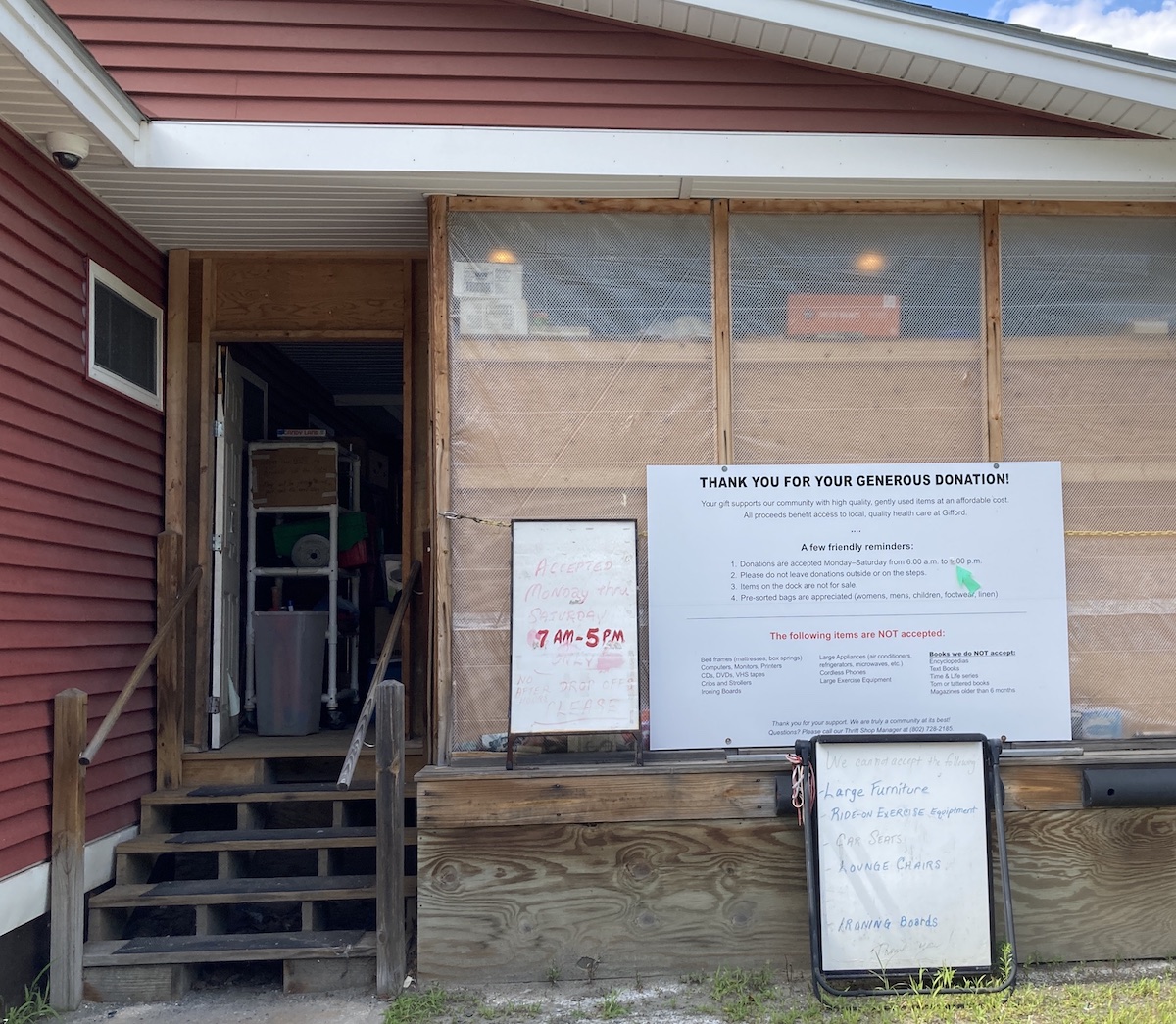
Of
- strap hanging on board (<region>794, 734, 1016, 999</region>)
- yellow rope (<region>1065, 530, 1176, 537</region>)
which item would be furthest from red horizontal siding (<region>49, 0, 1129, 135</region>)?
strap hanging on board (<region>794, 734, 1016, 999</region>)

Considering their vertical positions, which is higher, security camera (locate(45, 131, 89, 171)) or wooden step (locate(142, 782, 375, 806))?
security camera (locate(45, 131, 89, 171))

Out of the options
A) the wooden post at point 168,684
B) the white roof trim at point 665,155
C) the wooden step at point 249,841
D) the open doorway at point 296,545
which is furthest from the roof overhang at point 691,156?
the wooden step at point 249,841

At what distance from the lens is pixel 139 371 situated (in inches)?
214

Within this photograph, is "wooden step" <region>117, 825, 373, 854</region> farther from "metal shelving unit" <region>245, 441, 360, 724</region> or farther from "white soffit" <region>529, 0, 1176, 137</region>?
"white soffit" <region>529, 0, 1176, 137</region>

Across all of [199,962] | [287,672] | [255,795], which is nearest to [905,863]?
[199,962]

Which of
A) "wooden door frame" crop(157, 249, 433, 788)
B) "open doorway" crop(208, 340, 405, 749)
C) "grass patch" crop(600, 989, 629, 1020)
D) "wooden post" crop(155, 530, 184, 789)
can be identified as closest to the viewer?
"grass patch" crop(600, 989, 629, 1020)

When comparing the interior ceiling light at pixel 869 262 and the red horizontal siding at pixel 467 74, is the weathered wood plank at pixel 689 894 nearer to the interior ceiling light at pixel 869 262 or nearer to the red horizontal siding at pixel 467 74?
the interior ceiling light at pixel 869 262

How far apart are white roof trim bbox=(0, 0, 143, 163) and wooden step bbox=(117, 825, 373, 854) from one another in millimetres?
2992

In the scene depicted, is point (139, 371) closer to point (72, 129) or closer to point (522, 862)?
point (72, 129)

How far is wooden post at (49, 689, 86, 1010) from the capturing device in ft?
14.0

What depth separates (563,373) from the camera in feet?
15.8

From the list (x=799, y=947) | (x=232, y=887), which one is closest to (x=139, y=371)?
(x=232, y=887)

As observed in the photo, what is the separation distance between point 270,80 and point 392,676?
414cm

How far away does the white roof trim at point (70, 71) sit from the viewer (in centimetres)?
363
